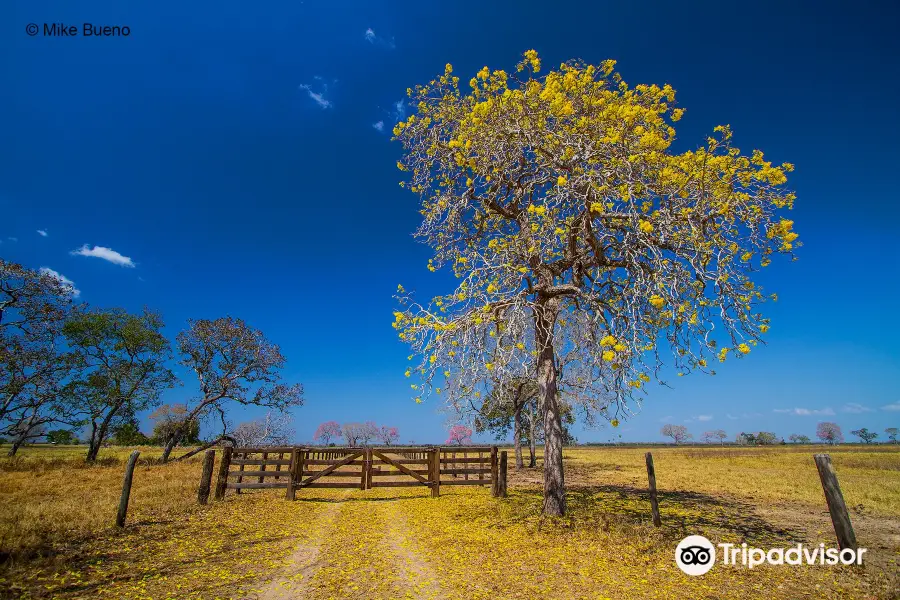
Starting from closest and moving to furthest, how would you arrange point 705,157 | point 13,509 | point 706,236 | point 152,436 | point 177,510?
1. point 705,157
2. point 706,236
3. point 13,509
4. point 177,510
5. point 152,436

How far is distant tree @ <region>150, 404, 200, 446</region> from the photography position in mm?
27484

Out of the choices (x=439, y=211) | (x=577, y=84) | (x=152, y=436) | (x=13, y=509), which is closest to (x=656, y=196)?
(x=577, y=84)

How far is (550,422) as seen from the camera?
408 inches

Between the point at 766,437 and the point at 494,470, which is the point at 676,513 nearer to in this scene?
the point at 494,470

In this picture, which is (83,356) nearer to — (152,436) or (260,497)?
(260,497)

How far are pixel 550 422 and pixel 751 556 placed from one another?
4504 mm

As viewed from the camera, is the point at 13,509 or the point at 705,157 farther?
the point at 13,509

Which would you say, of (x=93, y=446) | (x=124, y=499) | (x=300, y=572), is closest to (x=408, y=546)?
(x=300, y=572)

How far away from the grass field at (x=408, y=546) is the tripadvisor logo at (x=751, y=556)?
0.77ft

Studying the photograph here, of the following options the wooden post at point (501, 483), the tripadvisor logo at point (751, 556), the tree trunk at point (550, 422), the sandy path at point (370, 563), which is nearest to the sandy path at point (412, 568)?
the sandy path at point (370, 563)

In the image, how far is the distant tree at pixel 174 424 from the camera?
90.2 feet

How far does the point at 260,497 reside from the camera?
45.6ft

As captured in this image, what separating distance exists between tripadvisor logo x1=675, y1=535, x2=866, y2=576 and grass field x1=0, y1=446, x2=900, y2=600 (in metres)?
0.24

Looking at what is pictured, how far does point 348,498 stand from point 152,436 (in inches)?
2748
